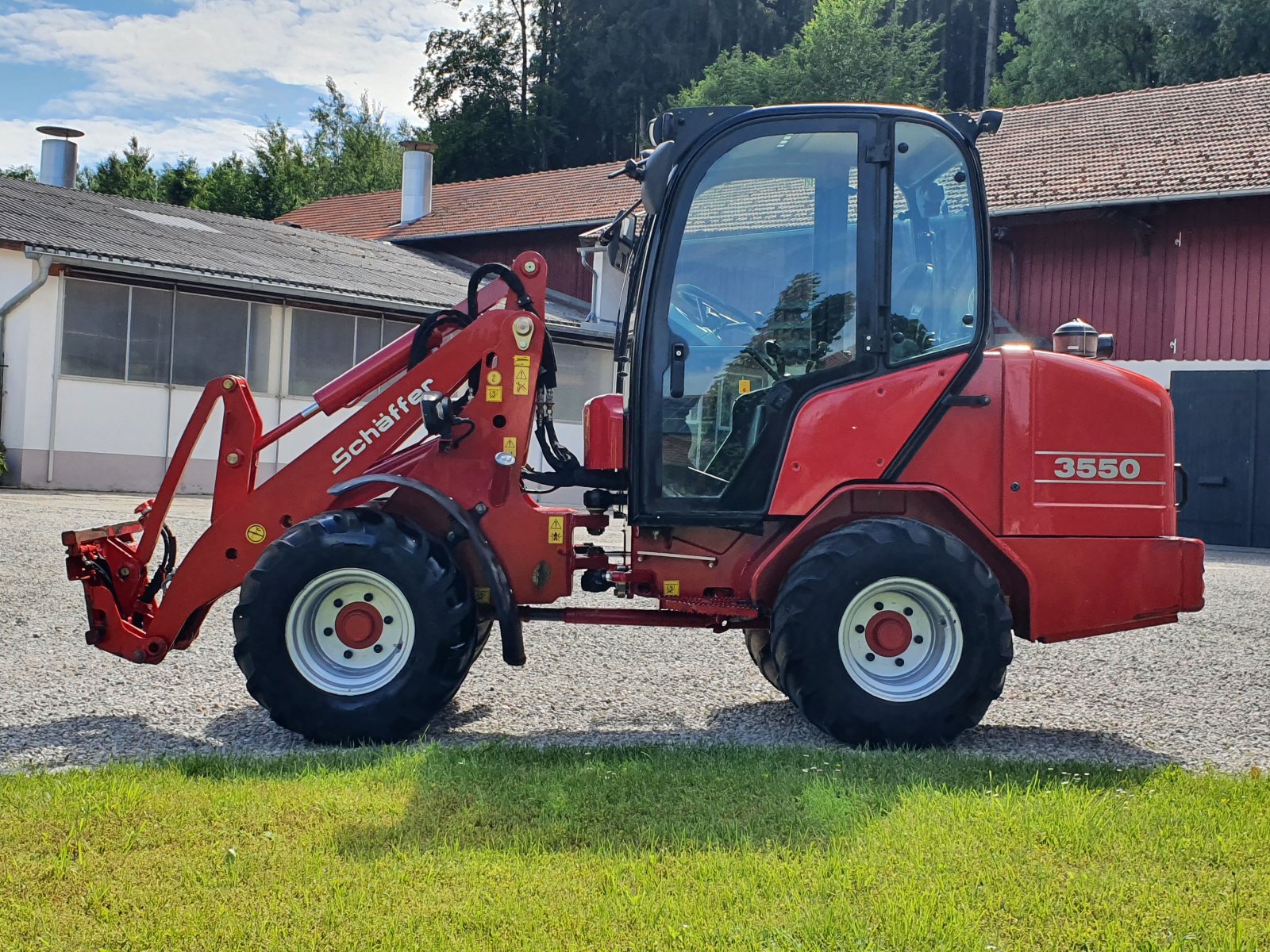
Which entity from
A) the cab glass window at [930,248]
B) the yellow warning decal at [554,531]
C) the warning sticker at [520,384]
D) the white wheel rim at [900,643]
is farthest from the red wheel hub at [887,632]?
the warning sticker at [520,384]

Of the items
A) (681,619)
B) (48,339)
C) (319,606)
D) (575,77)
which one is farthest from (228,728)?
(575,77)

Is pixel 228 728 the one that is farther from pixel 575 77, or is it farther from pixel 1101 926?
pixel 575 77

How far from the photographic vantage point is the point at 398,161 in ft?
194

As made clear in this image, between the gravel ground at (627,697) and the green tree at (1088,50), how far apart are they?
34.3 m

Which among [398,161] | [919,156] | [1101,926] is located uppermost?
[398,161]

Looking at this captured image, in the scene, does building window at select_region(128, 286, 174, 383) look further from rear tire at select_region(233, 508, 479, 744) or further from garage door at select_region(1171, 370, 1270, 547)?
rear tire at select_region(233, 508, 479, 744)

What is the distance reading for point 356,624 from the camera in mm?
5520

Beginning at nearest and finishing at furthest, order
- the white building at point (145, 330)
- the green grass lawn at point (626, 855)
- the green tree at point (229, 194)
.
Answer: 1. the green grass lawn at point (626, 855)
2. the white building at point (145, 330)
3. the green tree at point (229, 194)

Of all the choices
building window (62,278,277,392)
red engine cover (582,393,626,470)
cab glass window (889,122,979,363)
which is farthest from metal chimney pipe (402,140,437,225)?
cab glass window (889,122,979,363)

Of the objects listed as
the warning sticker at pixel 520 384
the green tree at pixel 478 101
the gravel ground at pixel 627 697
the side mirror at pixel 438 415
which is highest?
the green tree at pixel 478 101

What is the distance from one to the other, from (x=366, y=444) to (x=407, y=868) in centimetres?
262

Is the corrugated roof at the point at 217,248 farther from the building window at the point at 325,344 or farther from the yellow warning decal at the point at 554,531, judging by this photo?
the yellow warning decal at the point at 554,531

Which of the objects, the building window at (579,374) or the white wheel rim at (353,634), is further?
the building window at (579,374)

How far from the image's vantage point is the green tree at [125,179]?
166 feet
